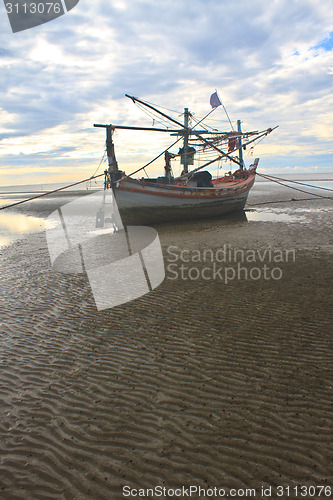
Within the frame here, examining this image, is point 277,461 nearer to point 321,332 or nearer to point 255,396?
point 255,396

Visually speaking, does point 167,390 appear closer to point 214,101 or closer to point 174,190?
point 174,190

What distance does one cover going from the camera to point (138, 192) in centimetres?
1911

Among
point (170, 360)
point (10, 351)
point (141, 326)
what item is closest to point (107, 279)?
point (141, 326)

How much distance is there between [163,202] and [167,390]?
53.8ft

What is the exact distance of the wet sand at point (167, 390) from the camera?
3314 millimetres

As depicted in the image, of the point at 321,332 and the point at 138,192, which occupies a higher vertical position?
the point at 138,192

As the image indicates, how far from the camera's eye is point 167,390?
4617 mm

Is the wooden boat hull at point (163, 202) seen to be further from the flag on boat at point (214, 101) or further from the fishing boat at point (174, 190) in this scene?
the flag on boat at point (214, 101)

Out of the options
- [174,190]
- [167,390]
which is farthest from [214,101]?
[167,390]

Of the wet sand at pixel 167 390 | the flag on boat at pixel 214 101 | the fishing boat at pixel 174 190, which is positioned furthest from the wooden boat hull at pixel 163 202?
the wet sand at pixel 167 390

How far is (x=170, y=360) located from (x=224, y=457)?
208 centimetres

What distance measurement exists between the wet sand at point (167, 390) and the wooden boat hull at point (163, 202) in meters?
11.3

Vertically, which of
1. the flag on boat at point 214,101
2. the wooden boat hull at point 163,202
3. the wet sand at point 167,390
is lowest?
the wet sand at point 167,390

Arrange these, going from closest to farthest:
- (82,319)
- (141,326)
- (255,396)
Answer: (255,396)
(141,326)
(82,319)
